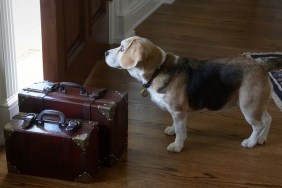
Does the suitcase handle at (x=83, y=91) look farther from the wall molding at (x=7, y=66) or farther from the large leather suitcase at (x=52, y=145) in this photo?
the wall molding at (x=7, y=66)

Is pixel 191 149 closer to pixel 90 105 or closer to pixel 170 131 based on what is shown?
pixel 170 131

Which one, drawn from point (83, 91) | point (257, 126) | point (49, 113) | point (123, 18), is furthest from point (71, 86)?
point (123, 18)

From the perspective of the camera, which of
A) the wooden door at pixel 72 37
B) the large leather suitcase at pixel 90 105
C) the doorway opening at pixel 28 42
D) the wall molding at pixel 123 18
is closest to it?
the large leather suitcase at pixel 90 105

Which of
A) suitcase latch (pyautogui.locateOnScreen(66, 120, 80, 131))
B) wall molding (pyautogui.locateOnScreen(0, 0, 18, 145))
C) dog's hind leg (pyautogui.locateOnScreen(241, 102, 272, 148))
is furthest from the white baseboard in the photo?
dog's hind leg (pyautogui.locateOnScreen(241, 102, 272, 148))

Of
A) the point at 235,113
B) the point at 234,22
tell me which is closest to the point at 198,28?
the point at 234,22

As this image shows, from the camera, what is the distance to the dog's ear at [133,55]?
205cm

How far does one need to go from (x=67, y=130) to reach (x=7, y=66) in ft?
1.61

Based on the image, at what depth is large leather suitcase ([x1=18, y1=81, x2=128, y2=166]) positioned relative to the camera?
204 centimetres

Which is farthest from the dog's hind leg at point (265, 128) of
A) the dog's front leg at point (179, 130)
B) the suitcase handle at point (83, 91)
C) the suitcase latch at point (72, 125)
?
the suitcase latch at point (72, 125)

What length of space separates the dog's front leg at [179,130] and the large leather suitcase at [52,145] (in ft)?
1.30

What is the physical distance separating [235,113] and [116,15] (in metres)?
1.30

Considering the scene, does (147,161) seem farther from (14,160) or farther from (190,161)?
(14,160)

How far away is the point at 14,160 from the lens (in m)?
2.04

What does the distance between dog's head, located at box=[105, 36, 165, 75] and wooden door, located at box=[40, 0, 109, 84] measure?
1.33 ft
